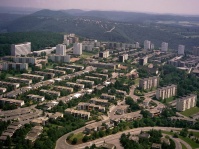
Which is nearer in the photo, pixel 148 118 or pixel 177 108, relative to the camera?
pixel 148 118

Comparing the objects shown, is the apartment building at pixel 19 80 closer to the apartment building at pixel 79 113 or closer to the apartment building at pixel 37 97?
the apartment building at pixel 37 97

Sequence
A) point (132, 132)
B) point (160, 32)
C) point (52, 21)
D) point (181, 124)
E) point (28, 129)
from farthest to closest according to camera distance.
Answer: point (52, 21) < point (160, 32) < point (181, 124) < point (132, 132) < point (28, 129)

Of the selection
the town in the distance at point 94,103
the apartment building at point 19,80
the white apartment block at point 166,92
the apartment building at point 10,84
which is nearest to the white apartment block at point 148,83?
the town in the distance at point 94,103

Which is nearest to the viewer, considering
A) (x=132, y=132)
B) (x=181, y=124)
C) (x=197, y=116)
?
(x=132, y=132)

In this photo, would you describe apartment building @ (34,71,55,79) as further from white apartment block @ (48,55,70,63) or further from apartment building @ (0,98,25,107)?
apartment building @ (0,98,25,107)

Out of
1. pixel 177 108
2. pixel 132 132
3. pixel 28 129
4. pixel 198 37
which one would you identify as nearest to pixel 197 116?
pixel 177 108

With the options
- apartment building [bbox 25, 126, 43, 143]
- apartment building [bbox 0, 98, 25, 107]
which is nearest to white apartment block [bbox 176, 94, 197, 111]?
Answer: apartment building [bbox 25, 126, 43, 143]

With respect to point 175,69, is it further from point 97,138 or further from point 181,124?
point 97,138

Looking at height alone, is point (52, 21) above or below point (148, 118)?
above
